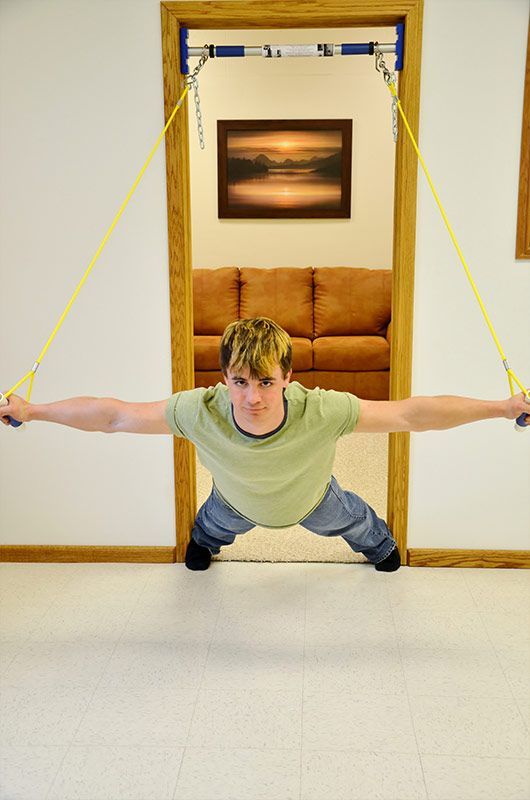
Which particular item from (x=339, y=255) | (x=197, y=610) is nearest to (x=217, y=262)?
(x=339, y=255)

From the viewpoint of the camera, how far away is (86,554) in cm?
357

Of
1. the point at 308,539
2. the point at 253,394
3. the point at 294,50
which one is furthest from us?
the point at 308,539

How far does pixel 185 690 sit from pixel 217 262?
489 cm

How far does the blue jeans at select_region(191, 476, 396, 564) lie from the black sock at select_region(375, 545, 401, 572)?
0.06 feet

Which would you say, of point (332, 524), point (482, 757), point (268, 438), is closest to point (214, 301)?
point (332, 524)

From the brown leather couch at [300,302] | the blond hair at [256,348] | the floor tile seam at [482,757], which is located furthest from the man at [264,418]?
the brown leather couch at [300,302]

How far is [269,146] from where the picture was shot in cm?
675

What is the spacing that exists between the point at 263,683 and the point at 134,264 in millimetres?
1638

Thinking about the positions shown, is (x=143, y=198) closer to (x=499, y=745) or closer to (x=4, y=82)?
(x=4, y=82)

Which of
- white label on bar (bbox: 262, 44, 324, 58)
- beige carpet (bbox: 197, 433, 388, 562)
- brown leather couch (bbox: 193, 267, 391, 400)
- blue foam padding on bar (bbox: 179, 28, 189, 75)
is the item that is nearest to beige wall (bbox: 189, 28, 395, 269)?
brown leather couch (bbox: 193, 267, 391, 400)

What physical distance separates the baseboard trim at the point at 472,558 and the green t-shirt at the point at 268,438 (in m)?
0.97

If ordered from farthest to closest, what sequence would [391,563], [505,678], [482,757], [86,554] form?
1. [86,554]
2. [391,563]
3. [505,678]
4. [482,757]

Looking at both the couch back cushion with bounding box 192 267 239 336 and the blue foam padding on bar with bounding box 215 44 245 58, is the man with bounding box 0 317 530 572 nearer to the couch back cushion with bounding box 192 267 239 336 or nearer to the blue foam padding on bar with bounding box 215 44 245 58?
the blue foam padding on bar with bounding box 215 44 245 58

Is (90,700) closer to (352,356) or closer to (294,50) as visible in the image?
(294,50)
